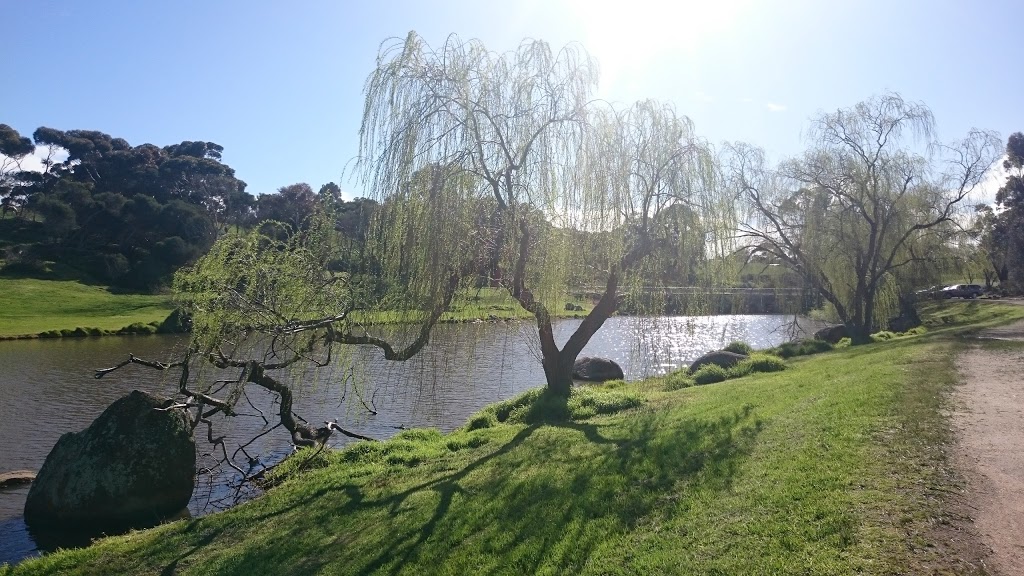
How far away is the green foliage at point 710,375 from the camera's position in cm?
1922

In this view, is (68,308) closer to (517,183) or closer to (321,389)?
(321,389)

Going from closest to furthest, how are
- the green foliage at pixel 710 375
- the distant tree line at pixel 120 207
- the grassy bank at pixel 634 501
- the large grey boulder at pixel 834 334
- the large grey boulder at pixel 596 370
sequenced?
1. the grassy bank at pixel 634 501
2. the green foliage at pixel 710 375
3. the large grey boulder at pixel 596 370
4. the large grey boulder at pixel 834 334
5. the distant tree line at pixel 120 207

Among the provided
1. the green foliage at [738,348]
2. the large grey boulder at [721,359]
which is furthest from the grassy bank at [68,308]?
the large grey boulder at [721,359]

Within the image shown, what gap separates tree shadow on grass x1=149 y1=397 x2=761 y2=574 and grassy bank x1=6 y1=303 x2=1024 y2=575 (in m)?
0.03

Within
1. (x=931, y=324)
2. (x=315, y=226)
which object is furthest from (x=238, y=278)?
(x=931, y=324)

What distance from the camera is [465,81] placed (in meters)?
12.0

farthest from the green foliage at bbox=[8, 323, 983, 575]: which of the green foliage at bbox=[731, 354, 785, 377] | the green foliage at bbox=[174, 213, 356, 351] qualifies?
the green foliage at bbox=[731, 354, 785, 377]

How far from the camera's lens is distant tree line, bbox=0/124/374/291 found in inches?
2397

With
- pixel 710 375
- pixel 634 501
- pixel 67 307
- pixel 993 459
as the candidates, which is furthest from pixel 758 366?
pixel 67 307

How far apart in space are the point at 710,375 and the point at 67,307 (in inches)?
1954

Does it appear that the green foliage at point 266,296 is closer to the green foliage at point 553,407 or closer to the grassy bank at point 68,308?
the green foliage at point 553,407

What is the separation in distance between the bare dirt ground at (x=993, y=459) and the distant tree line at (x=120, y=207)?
44.4 meters

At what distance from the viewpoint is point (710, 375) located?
1955 cm

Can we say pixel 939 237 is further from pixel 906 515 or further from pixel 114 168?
pixel 114 168
